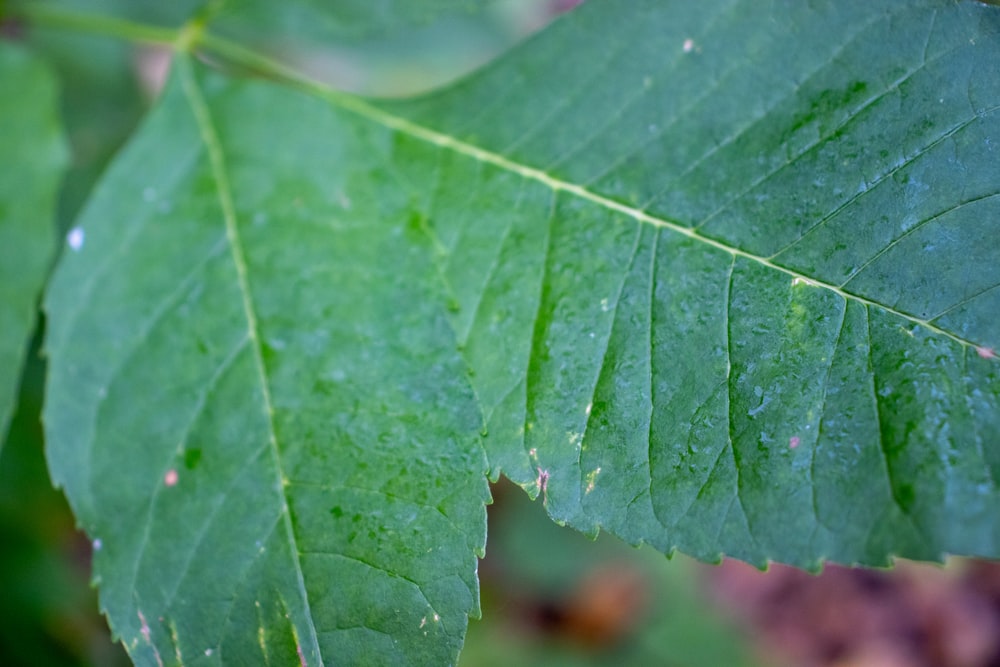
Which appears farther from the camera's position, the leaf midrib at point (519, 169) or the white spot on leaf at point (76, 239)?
the white spot on leaf at point (76, 239)

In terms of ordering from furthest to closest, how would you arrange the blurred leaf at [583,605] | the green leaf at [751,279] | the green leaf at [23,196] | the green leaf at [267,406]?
1. the blurred leaf at [583,605]
2. the green leaf at [23,196]
3. the green leaf at [267,406]
4. the green leaf at [751,279]

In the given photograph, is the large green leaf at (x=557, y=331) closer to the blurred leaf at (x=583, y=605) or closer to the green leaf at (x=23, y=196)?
the green leaf at (x=23, y=196)

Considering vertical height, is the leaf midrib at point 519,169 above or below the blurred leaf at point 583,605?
above

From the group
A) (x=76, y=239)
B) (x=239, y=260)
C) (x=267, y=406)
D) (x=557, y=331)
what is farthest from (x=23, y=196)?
(x=557, y=331)

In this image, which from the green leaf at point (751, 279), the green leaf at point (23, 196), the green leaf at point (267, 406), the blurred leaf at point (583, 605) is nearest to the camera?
the green leaf at point (751, 279)

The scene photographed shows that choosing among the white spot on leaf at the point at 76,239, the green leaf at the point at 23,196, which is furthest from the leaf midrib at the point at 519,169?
the white spot on leaf at the point at 76,239

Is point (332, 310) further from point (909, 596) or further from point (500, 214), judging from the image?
point (909, 596)

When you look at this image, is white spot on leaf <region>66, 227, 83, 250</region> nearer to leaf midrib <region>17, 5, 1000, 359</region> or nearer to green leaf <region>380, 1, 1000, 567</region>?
leaf midrib <region>17, 5, 1000, 359</region>
